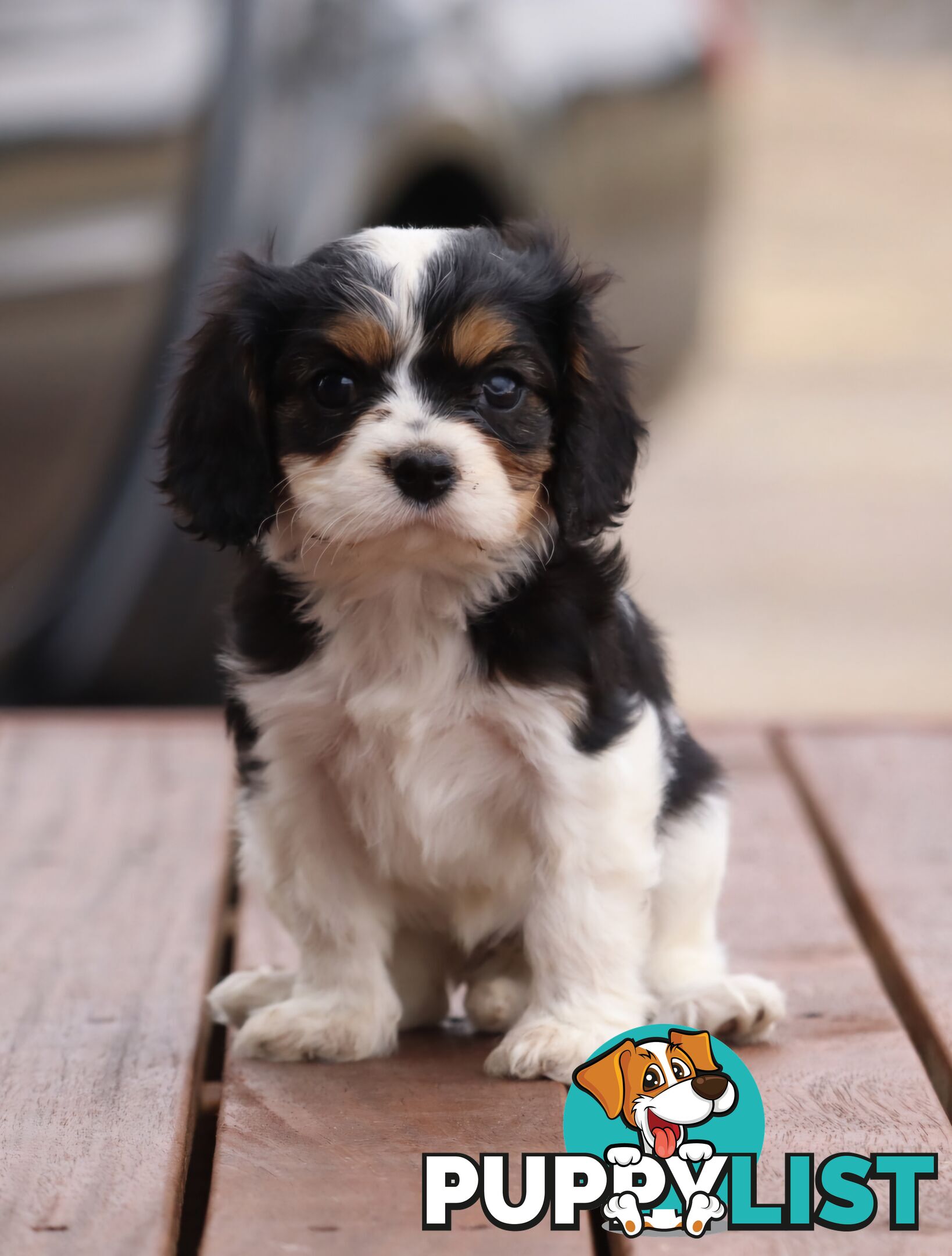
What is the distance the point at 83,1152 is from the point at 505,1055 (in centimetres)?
64

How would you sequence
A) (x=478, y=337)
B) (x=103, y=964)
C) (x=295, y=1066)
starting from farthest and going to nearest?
1. (x=103, y=964)
2. (x=295, y=1066)
3. (x=478, y=337)

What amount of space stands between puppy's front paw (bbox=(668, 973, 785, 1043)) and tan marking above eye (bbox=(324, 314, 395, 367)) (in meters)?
1.13

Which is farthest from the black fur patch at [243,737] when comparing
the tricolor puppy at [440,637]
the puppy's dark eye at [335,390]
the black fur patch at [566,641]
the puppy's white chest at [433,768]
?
the puppy's dark eye at [335,390]

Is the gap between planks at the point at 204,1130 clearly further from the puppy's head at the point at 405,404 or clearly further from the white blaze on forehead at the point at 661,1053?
the puppy's head at the point at 405,404

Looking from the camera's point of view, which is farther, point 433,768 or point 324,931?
point 324,931

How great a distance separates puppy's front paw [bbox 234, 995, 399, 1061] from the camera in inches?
117

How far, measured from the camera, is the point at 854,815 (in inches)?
166

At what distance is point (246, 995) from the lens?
3154 millimetres

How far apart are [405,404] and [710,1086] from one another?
1.04m

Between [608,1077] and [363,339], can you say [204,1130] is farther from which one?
[363,339]

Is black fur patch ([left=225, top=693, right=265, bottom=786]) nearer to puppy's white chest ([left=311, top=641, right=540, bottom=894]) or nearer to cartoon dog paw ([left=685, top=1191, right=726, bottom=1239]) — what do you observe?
puppy's white chest ([left=311, top=641, right=540, bottom=894])

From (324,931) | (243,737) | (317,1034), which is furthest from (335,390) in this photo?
(317,1034)

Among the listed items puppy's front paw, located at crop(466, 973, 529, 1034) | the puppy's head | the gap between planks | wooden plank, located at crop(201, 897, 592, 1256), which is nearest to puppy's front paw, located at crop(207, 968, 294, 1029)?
the gap between planks

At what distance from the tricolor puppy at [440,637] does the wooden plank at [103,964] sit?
277 mm
